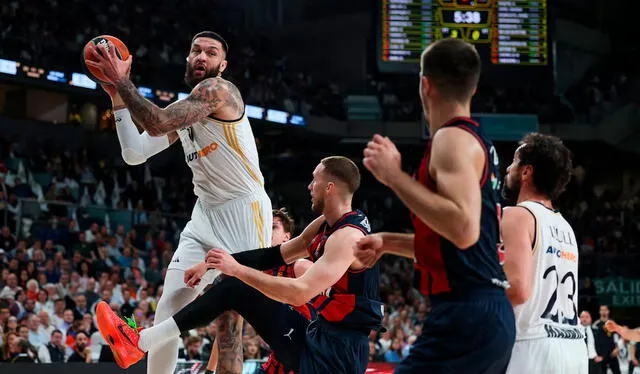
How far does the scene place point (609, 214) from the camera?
24547mm

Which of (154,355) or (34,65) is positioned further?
Answer: (34,65)

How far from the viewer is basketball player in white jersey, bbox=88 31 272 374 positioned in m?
5.71

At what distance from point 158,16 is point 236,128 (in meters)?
17.6

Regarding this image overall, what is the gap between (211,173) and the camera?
5.98 meters

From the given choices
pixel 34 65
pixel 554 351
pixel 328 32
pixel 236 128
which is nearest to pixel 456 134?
pixel 554 351

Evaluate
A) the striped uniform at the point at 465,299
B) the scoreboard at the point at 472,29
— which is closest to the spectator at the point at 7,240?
the scoreboard at the point at 472,29

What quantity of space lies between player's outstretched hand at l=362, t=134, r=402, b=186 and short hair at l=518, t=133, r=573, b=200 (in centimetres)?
127

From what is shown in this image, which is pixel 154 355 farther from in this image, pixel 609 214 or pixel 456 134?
pixel 609 214

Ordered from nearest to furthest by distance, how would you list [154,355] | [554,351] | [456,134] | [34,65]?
[456,134]
[554,351]
[154,355]
[34,65]

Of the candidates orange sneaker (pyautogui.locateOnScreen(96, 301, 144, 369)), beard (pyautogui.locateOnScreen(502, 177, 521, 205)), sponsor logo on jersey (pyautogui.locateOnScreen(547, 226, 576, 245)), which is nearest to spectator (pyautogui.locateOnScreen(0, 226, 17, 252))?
orange sneaker (pyautogui.locateOnScreen(96, 301, 144, 369))

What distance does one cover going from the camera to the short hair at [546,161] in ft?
14.2

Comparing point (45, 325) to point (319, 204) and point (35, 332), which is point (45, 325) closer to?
point (35, 332)

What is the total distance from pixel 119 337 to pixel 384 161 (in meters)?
2.61

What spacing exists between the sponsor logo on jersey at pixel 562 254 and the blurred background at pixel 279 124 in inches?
242
